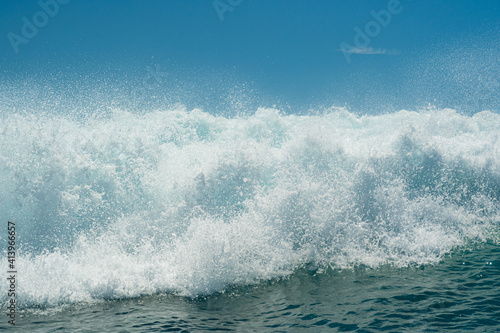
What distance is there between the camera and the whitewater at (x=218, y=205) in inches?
293

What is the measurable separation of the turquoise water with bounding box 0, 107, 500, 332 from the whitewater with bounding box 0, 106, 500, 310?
0.14ft

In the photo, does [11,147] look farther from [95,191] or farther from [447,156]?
[447,156]

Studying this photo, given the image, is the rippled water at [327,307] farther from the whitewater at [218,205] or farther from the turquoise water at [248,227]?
the whitewater at [218,205]

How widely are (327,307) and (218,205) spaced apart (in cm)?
494

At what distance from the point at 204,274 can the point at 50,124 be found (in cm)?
733

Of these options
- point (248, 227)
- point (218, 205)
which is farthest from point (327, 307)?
point (218, 205)

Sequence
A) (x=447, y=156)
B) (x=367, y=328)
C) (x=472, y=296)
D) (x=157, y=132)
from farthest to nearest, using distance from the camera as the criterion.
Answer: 1. (x=157, y=132)
2. (x=447, y=156)
3. (x=472, y=296)
4. (x=367, y=328)

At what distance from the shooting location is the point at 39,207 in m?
9.35

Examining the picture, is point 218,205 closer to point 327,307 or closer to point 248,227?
point 248,227

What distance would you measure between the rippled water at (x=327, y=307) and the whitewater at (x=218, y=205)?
0.41 m

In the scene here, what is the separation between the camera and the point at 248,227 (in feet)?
27.6

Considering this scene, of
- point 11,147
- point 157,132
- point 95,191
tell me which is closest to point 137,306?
point 95,191

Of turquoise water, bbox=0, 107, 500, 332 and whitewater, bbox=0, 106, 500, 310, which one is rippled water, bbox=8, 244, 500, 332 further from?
whitewater, bbox=0, 106, 500, 310

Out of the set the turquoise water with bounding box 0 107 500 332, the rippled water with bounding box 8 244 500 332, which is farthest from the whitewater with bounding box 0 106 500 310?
the rippled water with bounding box 8 244 500 332
